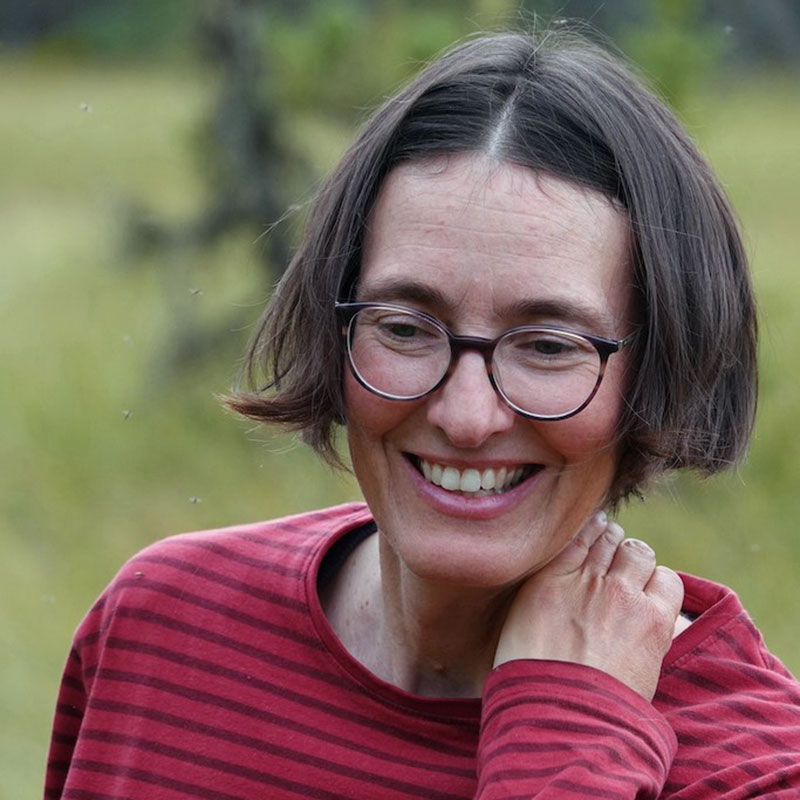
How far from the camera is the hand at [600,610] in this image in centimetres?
212

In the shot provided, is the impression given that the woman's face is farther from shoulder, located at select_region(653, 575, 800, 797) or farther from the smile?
shoulder, located at select_region(653, 575, 800, 797)

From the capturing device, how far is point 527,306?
2031 millimetres

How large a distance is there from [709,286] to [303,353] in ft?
1.96

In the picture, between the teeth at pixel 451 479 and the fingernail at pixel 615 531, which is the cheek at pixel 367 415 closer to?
the teeth at pixel 451 479

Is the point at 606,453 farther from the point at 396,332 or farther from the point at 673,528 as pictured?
the point at 673,528

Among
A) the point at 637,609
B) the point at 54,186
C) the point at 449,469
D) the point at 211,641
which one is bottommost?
the point at 54,186

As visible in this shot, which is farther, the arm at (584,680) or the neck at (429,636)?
the neck at (429,636)

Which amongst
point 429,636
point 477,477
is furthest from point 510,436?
point 429,636

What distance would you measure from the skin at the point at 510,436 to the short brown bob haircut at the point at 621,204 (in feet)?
0.12


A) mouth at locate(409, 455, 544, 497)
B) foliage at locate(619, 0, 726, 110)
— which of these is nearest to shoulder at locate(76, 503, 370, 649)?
mouth at locate(409, 455, 544, 497)

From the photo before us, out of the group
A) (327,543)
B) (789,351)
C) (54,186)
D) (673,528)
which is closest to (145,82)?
(54,186)

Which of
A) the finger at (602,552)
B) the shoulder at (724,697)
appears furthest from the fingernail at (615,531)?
the shoulder at (724,697)

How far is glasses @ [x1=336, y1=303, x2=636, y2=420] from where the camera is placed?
6.71 feet

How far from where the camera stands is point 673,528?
7.25 metres
